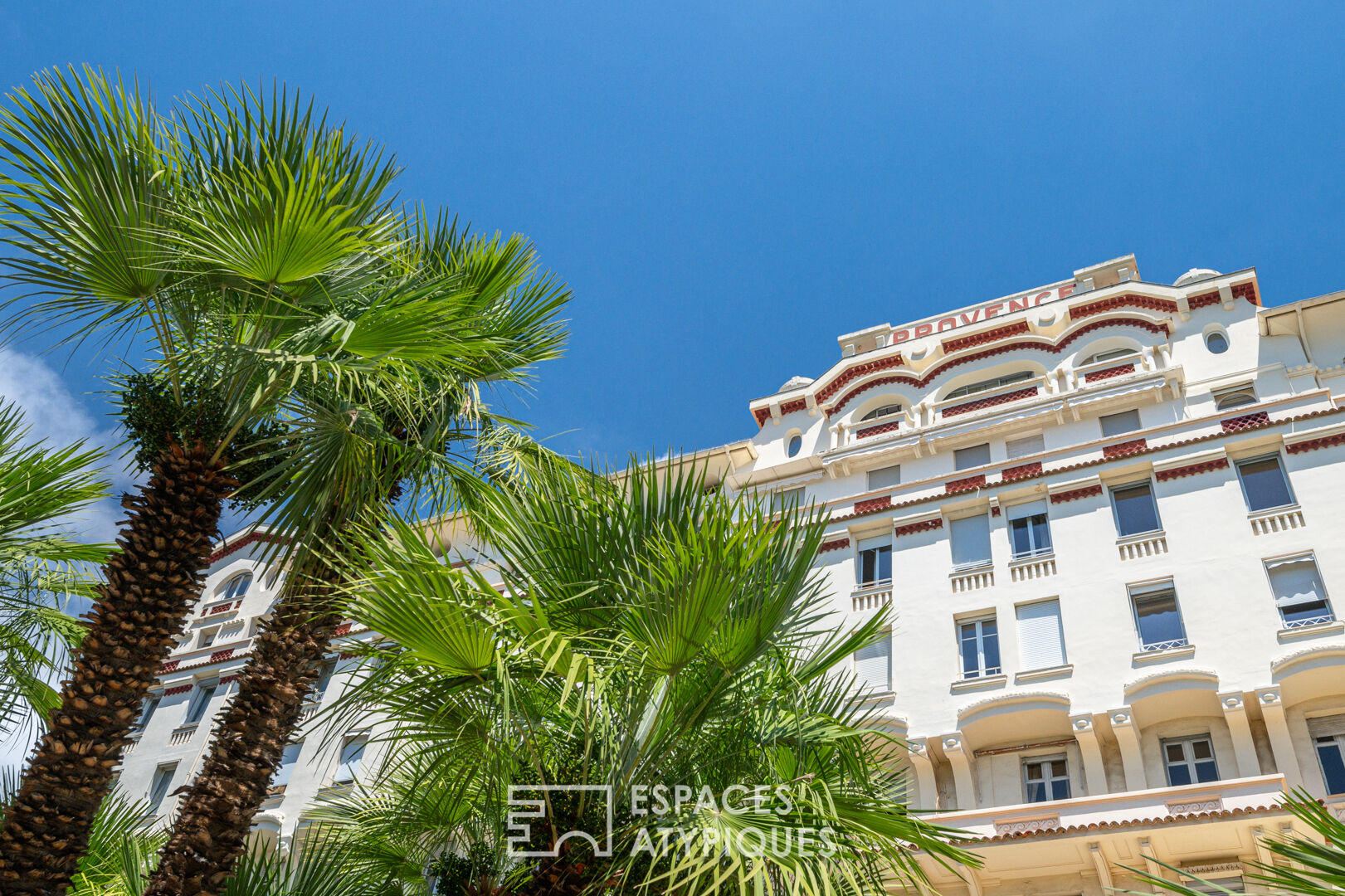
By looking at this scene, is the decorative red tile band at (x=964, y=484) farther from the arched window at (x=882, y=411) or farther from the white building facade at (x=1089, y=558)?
the arched window at (x=882, y=411)

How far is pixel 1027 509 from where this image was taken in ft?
75.7

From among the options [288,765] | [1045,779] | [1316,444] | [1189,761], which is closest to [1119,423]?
[1316,444]

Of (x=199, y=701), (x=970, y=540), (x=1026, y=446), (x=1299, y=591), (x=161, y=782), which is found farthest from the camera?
(x=199, y=701)

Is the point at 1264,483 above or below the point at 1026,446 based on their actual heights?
below

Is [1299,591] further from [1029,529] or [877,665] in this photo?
[877,665]

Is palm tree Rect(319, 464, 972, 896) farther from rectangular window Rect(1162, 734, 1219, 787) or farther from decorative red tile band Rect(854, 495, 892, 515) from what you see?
decorative red tile band Rect(854, 495, 892, 515)

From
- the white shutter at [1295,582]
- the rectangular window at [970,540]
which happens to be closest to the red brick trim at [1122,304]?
the rectangular window at [970,540]

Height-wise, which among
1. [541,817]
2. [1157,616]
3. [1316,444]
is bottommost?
[541,817]

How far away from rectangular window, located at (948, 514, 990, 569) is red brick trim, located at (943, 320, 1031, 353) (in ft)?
17.1

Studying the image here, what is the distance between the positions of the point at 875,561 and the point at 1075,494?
455cm

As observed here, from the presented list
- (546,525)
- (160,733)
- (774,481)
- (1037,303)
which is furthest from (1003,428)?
(160,733)

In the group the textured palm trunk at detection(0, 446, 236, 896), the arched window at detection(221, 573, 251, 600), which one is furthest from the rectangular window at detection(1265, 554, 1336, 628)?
the arched window at detection(221, 573, 251, 600)

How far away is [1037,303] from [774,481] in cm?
794

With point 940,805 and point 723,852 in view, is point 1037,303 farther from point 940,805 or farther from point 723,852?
point 723,852
